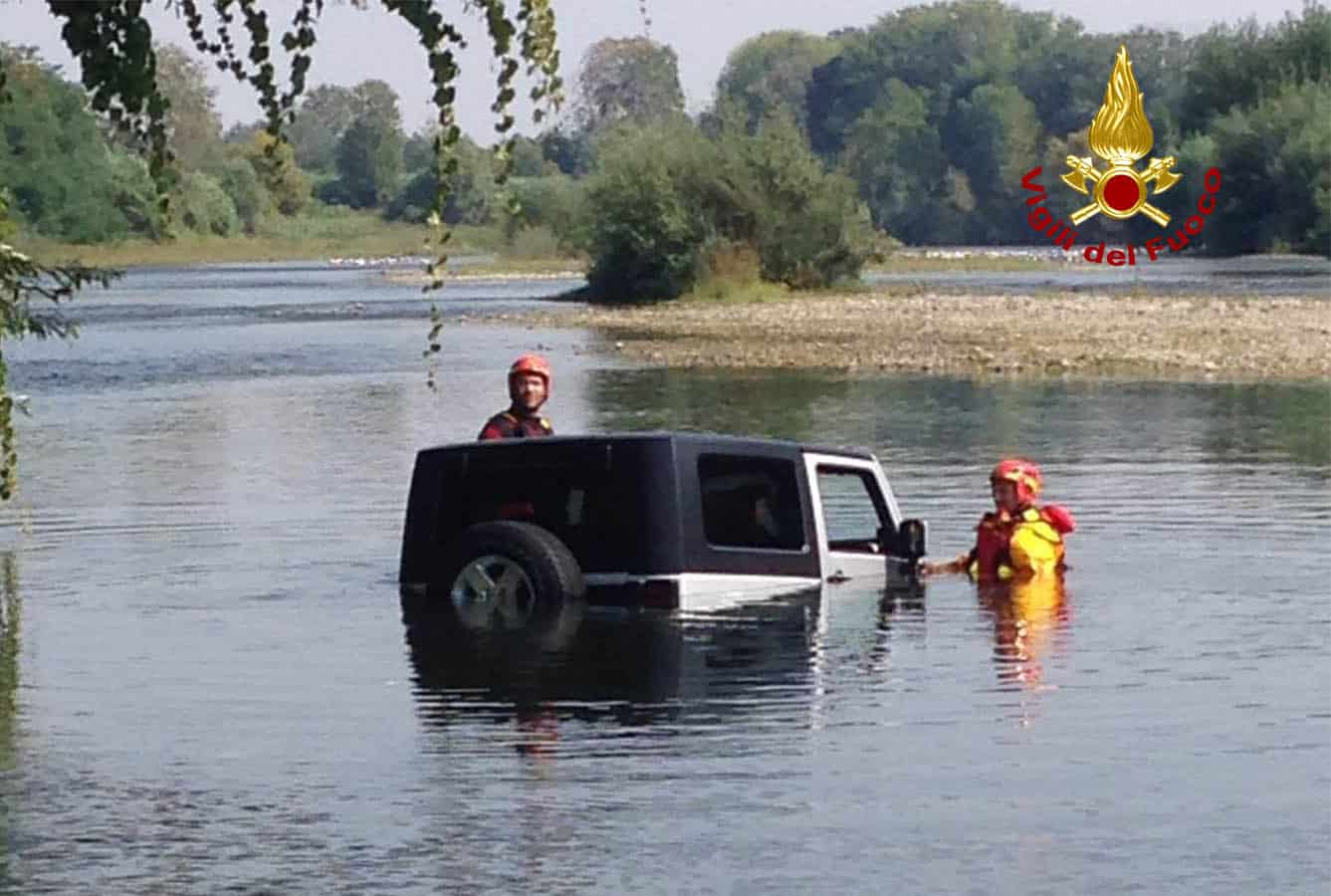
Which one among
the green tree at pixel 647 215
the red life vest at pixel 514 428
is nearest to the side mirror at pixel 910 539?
the red life vest at pixel 514 428

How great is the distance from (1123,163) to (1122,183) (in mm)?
16632

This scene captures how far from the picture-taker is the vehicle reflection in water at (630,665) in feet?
45.1

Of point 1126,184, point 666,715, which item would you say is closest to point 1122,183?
point 1126,184

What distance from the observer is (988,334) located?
5991 cm

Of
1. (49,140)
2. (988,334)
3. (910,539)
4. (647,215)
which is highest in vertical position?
(49,140)

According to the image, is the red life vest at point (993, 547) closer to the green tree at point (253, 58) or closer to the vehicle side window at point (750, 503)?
the vehicle side window at point (750, 503)

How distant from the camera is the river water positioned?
1043 cm

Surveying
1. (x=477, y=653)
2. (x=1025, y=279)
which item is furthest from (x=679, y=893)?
(x=1025, y=279)

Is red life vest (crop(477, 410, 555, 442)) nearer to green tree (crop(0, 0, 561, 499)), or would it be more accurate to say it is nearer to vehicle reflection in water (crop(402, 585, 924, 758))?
vehicle reflection in water (crop(402, 585, 924, 758))

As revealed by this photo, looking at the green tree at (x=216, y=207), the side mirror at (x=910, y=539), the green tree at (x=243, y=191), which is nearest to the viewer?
the side mirror at (x=910, y=539)

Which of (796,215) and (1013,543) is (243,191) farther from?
(1013,543)

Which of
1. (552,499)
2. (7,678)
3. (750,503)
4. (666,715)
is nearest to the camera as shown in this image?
(666,715)

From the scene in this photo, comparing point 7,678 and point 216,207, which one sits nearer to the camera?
point 7,678

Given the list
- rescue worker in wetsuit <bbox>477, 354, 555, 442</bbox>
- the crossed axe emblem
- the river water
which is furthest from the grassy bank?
rescue worker in wetsuit <bbox>477, 354, 555, 442</bbox>
